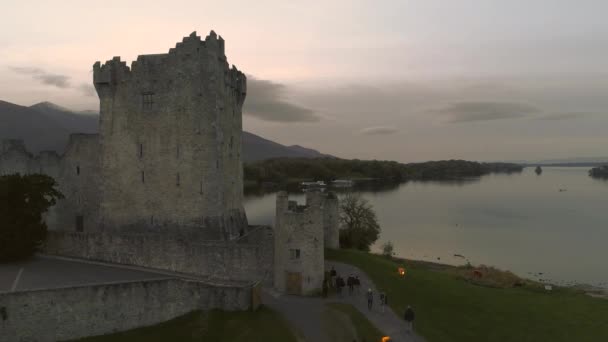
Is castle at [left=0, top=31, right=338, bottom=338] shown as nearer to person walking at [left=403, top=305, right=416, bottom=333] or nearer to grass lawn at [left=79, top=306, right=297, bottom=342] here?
grass lawn at [left=79, top=306, right=297, bottom=342]

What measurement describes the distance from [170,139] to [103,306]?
10048 millimetres

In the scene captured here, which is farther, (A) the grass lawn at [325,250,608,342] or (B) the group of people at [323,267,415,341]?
(B) the group of people at [323,267,415,341]

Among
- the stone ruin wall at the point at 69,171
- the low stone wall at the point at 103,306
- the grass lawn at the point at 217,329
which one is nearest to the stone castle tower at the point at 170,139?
the stone ruin wall at the point at 69,171

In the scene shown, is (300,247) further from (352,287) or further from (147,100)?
(147,100)

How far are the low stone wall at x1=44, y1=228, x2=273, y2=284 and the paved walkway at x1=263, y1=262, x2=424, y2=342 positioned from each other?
141cm

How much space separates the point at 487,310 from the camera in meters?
21.7

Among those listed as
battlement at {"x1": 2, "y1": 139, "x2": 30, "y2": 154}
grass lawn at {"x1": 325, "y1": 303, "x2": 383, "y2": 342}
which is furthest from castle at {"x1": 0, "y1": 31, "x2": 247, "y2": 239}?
grass lawn at {"x1": 325, "y1": 303, "x2": 383, "y2": 342}

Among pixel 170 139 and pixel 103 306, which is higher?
pixel 170 139

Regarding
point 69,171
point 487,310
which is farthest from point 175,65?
point 487,310

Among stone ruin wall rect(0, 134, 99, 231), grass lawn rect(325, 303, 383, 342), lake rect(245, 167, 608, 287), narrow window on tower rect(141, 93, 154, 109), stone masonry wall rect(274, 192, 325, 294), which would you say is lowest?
lake rect(245, 167, 608, 287)

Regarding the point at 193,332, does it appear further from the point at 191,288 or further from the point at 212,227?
the point at 212,227

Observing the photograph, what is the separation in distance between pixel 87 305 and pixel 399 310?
43.0 ft

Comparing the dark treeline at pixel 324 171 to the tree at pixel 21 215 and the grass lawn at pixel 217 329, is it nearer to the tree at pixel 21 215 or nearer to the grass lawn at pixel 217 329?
the tree at pixel 21 215

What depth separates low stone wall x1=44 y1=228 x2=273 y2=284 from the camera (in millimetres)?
21906
